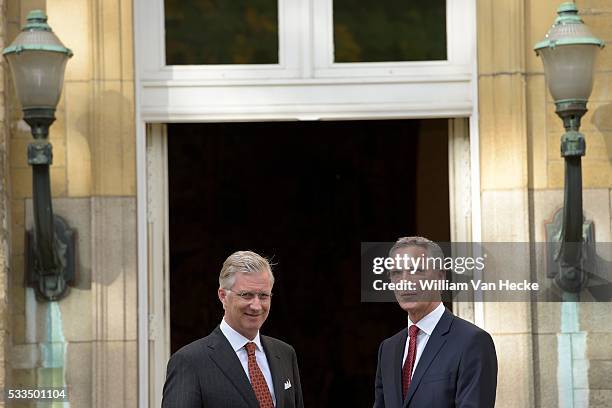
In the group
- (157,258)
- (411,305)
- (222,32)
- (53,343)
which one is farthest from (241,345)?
(222,32)

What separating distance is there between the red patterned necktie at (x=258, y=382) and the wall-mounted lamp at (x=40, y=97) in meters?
2.35

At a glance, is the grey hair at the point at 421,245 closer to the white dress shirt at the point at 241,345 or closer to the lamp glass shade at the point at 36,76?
the white dress shirt at the point at 241,345

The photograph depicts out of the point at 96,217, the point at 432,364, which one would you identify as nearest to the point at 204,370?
the point at 432,364

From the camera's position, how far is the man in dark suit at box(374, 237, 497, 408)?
19.5ft

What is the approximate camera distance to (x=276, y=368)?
5852 millimetres

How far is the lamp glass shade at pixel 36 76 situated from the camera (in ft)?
24.9

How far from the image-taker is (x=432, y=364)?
6051 millimetres

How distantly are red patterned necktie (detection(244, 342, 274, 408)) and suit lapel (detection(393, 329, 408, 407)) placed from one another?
0.68m

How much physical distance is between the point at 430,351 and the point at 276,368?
0.69 metres

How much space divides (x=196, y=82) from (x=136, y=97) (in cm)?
37

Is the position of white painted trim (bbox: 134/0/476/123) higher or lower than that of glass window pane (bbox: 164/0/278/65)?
lower

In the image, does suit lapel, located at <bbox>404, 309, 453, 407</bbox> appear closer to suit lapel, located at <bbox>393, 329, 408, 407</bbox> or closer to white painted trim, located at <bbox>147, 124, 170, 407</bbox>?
suit lapel, located at <bbox>393, 329, 408, 407</bbox>

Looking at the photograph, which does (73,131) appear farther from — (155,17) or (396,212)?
(396,212)

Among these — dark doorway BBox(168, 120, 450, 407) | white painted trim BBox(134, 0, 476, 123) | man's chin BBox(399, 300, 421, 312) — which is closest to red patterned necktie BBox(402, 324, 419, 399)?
man's chin BBox(399, 300, 421, 312)
